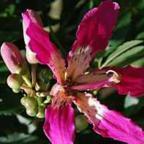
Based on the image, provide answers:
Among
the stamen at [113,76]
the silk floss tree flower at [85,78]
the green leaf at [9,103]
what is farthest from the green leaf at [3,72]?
the stamen at [113,76]

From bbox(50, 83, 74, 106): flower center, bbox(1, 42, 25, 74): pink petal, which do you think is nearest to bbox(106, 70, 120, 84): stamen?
bbox(50, 83, 74, 106): flower center

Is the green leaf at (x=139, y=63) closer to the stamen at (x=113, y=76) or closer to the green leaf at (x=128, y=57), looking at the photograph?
the green leaf at (x=128, y=57)

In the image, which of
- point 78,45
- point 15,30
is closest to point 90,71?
point 78,45

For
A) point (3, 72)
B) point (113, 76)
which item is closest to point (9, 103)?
point (3, 72)

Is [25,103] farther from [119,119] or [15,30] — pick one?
[15,30]

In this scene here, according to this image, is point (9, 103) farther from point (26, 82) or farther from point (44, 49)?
point (44, 49)

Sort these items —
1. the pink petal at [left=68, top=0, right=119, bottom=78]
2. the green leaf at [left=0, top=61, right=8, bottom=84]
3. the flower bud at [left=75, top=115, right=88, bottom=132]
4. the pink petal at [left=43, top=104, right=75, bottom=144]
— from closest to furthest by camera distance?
1. the pink petal at [left=43, top=104, right=75, bottom=144]
2. the pink petal at [left=68, top=0, right=119, bottom=78]
3. the green leaf at [left=0, top=61, right=8, bottom=84]
4. the flower bud at [left=75, top=115, right=88, bottom=132]

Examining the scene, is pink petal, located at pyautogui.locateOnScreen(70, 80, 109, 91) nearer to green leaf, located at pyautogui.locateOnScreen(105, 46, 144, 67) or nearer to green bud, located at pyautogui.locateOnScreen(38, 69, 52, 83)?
green bud, located at pyautogui.locateOnScreen(38, 69, 52, 83)
